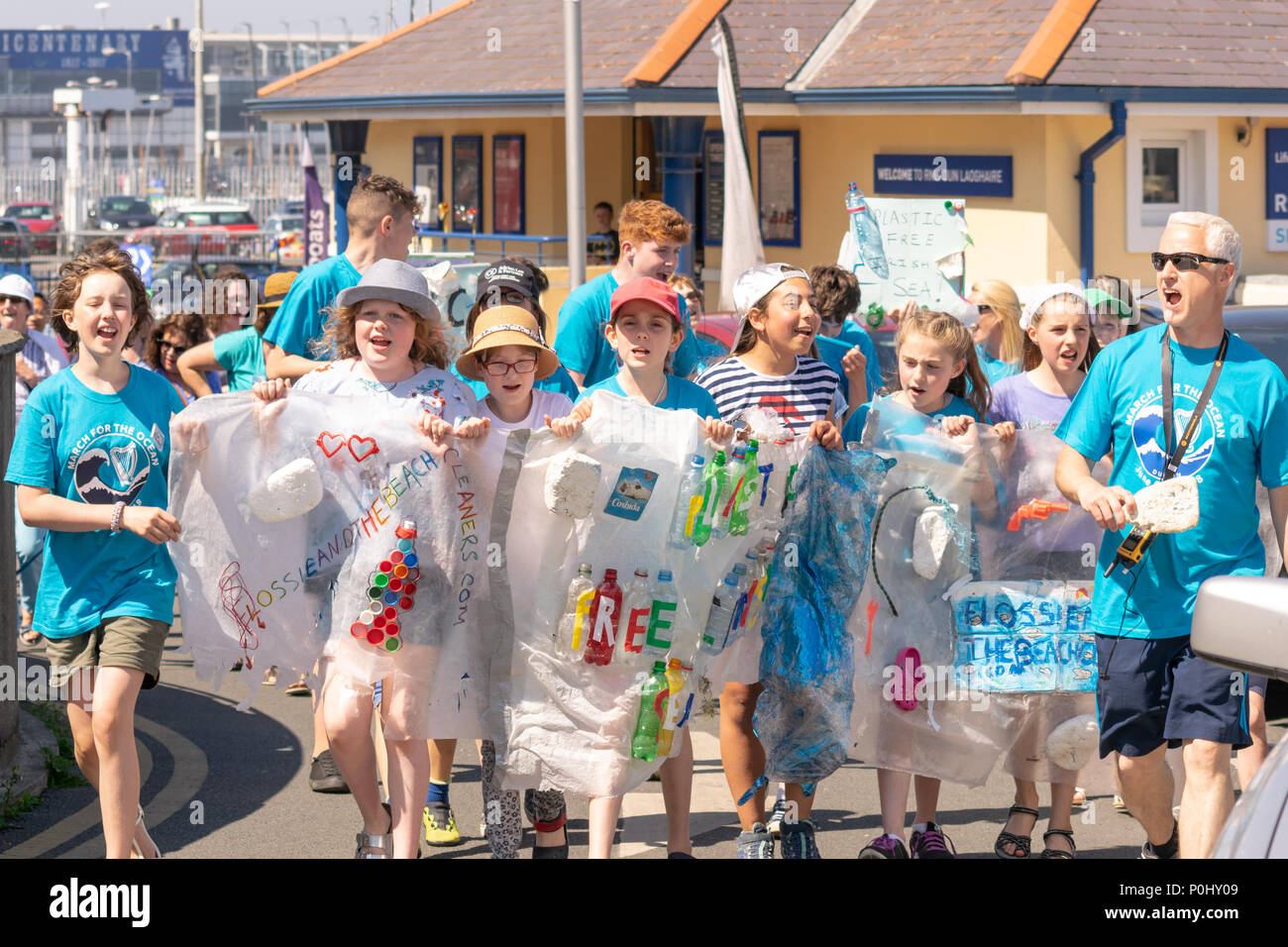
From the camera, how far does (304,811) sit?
649 cm

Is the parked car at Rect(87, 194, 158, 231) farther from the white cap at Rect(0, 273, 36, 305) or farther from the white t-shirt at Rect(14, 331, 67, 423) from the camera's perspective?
the white cap at Rect(0, 273, 36, 305)

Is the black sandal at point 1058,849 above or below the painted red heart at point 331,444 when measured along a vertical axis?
below

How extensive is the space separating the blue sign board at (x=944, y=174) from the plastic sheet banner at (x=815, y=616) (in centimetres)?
1345

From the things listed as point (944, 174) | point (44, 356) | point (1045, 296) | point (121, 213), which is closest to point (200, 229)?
point (121, 213)

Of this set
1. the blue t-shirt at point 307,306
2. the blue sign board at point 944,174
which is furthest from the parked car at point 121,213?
the blue t-shirt at point 307,306

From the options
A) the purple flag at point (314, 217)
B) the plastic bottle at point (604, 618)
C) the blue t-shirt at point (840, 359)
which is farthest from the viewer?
the purple flag at point (314, 217)

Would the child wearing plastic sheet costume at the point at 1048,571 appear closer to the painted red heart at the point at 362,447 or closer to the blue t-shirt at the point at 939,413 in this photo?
the blue t-shirt at the point at 939,413

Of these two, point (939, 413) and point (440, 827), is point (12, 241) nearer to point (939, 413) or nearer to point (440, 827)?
point (440, 827)

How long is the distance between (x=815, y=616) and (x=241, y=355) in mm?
4466

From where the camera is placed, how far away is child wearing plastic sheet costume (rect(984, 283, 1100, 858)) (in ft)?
18.2

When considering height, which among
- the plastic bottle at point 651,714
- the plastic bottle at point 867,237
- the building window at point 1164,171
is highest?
the building window at point 1164,171

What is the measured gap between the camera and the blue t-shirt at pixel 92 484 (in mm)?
5051
